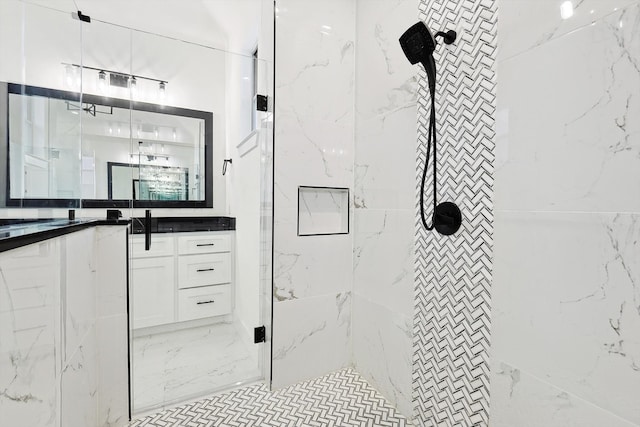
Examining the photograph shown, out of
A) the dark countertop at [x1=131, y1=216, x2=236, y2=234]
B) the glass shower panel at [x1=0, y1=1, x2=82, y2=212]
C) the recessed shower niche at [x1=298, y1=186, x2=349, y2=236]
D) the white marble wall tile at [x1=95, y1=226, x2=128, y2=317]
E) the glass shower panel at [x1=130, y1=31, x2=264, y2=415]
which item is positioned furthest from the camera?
the dark countertop at [x1=131, y1=216, x2=236, y2=234]

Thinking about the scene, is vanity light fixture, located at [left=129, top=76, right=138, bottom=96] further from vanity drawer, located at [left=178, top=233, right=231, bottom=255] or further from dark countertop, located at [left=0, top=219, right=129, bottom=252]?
dark countertop, located at [left=0, top=219, right=129, bottom=252]

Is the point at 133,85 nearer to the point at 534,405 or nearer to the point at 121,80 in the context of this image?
the point at 121,80

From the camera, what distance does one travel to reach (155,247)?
228cm

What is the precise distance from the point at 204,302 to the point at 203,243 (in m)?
0.49

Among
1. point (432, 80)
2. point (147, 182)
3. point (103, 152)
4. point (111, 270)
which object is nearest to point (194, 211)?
point (147, 182)

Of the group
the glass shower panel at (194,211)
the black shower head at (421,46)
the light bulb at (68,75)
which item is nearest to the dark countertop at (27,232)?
the light bulb at (68,75)

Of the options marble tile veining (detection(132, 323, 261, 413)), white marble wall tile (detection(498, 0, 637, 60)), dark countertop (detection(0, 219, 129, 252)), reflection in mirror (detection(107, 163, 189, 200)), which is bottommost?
marble tile veining (detection(132, 323, 261, 413))

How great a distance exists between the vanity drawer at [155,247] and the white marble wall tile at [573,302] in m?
2.20

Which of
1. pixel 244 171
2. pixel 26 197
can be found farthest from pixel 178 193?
pixel 26 197

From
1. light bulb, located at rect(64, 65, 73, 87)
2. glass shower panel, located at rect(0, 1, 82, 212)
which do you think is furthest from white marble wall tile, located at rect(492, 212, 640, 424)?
light bulb, located at rect(64, 65, 73, 87)

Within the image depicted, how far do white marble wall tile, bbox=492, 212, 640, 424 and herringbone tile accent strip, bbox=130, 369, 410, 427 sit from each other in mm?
763

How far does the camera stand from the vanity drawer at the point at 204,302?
243 centimetres

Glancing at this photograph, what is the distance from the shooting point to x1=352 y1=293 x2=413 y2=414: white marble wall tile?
1432 millimetres

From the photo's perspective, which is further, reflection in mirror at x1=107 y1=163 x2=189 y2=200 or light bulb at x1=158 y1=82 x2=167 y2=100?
light bulb at x1=158 y1=82 x2=167 y2=100
